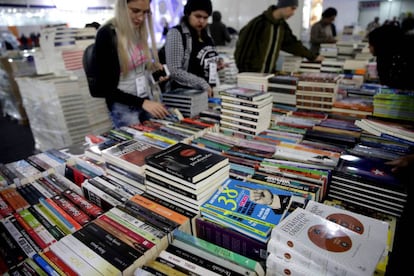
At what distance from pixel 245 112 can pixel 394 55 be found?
158 cm

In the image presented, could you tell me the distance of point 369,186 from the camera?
1195mm

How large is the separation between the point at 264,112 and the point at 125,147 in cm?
90

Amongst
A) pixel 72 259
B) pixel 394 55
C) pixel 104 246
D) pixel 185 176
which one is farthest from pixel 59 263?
pixel 394 55

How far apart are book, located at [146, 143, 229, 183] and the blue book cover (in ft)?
0.36

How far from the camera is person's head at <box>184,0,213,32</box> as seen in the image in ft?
7.28

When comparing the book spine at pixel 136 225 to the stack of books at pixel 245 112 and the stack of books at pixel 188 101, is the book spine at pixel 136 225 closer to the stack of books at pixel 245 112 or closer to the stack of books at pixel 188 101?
the stack of books at pixel 245 112

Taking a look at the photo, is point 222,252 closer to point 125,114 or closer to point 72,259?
point 72,259

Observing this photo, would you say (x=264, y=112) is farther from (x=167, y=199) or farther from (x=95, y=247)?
(x=95, y=247)

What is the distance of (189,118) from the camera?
2053mm

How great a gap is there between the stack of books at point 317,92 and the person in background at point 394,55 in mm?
543

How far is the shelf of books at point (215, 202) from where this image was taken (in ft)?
2.81

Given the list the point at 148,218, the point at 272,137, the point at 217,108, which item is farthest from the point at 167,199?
the point at 217,108

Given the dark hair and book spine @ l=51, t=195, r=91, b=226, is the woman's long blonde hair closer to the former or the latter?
book spine @ l=51, t=195, r=91, b=226

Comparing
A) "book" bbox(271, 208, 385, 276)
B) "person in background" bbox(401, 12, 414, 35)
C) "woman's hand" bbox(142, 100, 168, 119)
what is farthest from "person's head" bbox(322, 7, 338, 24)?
"book" bbox(271, 208, 385, 276)
